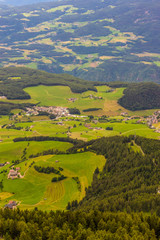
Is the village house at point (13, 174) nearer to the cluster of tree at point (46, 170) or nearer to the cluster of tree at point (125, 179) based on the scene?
the cluster of tree at point (46, 170)

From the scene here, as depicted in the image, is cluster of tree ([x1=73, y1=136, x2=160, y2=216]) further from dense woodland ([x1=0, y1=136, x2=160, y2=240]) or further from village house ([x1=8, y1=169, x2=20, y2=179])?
village house ([x1=8, y1=169, x2=20, y2=179])

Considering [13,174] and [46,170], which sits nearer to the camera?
[13,174]

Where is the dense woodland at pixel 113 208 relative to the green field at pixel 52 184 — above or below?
above


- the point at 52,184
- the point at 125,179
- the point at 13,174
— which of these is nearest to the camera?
the point at 125,179

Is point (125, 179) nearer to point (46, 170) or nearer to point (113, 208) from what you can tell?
point (113, 208)

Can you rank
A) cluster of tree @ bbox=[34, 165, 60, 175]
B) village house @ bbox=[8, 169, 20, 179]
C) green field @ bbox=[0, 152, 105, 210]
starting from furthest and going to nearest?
cluster of tree @ bbox=[34, 165, 60, 175]
village house @ bbox=[8, 169, 20, 179]
green field @ bbox=[0, 152, 105, 210]

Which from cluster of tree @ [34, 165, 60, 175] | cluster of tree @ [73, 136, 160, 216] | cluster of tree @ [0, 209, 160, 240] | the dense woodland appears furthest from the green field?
cluster of tree @ [0, 209, 160, 240]

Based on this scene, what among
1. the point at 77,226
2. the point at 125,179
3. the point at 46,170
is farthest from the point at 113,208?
the point at 46,170


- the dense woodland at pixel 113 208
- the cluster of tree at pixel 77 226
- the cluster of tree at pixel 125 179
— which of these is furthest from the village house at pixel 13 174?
the cluster of tree at pixel 77 226

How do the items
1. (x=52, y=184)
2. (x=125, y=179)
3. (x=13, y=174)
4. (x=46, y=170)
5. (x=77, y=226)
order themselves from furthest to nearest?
1. (x=46, y=170)
2. (x=13, y=174)
3. (x=52, y=184)
4. (x=125, y=179)
5. (x=77, y=226)

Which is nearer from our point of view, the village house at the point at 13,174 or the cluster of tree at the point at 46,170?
the village house at the point at 13,174
